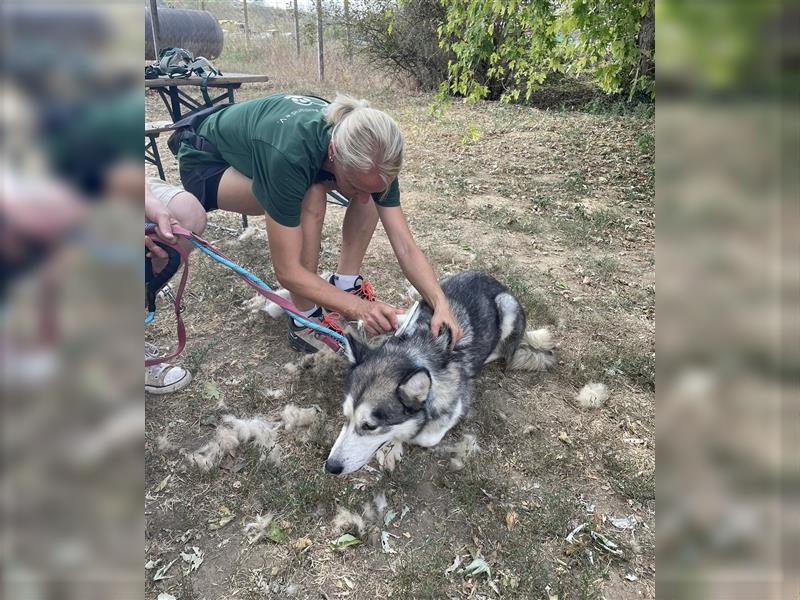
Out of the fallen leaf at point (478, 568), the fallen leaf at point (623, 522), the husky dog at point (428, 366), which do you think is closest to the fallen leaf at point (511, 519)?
the fallen leaf at point (478, 568)

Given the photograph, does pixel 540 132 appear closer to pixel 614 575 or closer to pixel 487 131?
pixel 487 131

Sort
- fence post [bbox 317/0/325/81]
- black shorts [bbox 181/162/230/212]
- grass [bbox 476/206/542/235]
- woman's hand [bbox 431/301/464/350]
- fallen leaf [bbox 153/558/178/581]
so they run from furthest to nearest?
1. fence post [bbox 317/0/325/81]
2. grass [bbox 476/206/542/235]
3. black shorts [bbox 181/162/230/212]
4. woman's hand [bbox 431/301/464/350]
5. fallen leaf [bbox 153/558/178/581]

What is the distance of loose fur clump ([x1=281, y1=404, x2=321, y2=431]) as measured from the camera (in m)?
Answer: 3.06

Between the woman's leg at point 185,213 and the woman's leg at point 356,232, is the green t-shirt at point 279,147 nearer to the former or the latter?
the woman's leg at point 356,232

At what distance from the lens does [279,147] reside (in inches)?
122

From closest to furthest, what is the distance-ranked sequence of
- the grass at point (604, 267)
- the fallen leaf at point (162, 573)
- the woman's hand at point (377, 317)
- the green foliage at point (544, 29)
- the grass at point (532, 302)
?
the fallen leaf at point (162, 573) → the woman's hand at point (377, 317) → the grass at point (532, 302) → the green foliage at point (544, 29) → the grass at point (604, 267)

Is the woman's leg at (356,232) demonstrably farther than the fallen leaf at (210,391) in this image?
Yes

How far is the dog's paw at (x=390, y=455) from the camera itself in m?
2.86

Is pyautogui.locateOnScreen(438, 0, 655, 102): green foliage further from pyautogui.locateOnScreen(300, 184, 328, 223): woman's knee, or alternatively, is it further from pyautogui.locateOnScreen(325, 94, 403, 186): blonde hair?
pyautogui.locateOnScreen(300, 184, 328, 223): woman's knee

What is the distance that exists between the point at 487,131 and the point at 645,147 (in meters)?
3.28

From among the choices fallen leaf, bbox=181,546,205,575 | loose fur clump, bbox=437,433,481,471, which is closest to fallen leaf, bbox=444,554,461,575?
loose fur clump, bbox=437,433,481,471

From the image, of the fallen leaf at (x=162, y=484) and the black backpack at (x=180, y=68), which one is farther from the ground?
the black backpack at (x=180, y=68)

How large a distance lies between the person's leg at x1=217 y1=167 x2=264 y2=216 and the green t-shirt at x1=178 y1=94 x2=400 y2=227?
6 centimetres
